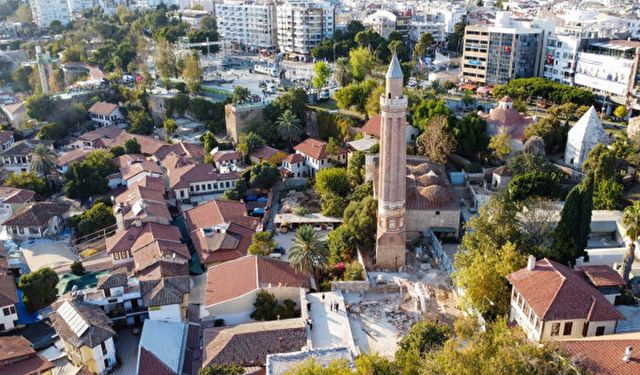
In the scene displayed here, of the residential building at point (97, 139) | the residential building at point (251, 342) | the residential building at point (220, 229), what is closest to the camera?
the residential building at point (251, 342)

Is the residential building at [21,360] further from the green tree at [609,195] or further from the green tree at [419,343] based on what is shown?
the green tree at [609,195]

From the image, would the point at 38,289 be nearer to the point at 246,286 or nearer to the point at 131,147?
the point at 246,286

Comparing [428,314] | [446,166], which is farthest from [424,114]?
[428,314]

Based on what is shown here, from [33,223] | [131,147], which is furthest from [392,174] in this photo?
[131,147]

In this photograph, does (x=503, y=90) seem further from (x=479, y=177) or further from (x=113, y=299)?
(x=113, y=299)

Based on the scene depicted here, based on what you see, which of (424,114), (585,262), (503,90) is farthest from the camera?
(503,90)

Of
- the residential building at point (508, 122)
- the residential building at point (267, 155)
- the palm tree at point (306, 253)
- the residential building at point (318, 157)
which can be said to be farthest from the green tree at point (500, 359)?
the residential building at point (267, 155)
